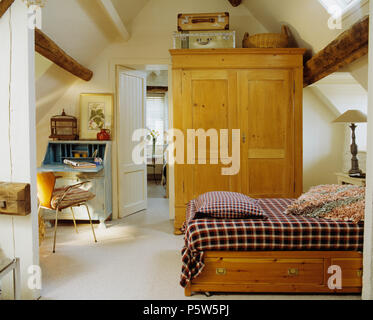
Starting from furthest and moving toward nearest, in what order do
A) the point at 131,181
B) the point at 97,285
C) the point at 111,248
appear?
the point at 131,181
the point at 111,248
the point at 97,285

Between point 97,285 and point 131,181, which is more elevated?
point 131,181

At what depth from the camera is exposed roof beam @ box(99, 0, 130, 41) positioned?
119 inches

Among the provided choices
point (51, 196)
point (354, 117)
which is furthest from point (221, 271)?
point (354, 117)

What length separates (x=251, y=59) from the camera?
11.3 feet

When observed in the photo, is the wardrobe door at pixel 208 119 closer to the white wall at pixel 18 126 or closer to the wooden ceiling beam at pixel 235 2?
the wooden ceiling beam at pixel 235 2

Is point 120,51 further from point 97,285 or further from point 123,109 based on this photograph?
point 97,285

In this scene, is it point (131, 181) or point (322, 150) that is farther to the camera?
point (322, 150)

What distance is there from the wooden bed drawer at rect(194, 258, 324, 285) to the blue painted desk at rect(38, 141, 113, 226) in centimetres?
200

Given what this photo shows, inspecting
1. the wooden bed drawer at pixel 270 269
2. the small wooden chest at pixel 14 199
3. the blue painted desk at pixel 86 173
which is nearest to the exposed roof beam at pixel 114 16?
the blue painted desk at pixel 86 173

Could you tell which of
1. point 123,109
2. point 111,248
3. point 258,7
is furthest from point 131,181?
point 258,7

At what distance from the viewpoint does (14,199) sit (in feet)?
6.33

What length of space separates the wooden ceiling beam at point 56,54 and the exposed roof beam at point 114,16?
0.62 metres

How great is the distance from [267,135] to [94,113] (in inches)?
89.6
